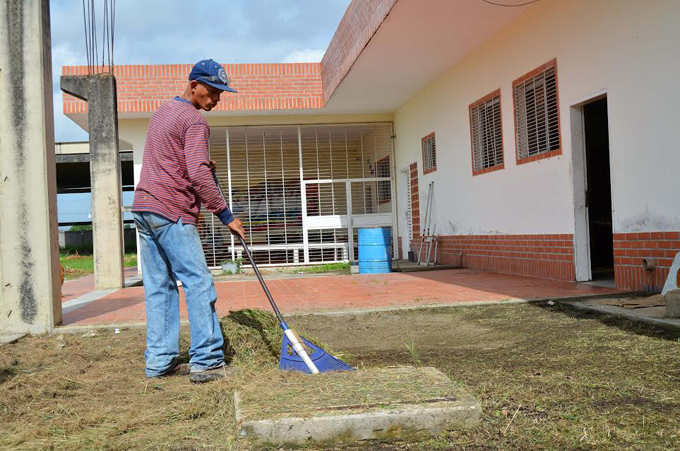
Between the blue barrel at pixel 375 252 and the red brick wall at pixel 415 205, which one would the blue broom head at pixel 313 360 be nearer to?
the blue barrel at pixel 375 252

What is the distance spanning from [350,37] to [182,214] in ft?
27.5

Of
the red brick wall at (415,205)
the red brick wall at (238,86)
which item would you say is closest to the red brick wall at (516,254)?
the red brick wall at (415,205)

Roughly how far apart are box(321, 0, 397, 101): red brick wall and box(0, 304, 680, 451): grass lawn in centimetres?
528

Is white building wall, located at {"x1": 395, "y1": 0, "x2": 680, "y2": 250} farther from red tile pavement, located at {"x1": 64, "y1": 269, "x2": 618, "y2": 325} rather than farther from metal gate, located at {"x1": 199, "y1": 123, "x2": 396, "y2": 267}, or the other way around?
metal gate, located at {"x1": 199, "y1": 123, "x2": 396, "y2": 267}

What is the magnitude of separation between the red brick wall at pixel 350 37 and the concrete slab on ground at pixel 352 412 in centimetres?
663

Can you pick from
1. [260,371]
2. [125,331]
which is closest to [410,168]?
[125,331]

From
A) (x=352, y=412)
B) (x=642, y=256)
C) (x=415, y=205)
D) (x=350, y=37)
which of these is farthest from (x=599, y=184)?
(x=352, y=412)

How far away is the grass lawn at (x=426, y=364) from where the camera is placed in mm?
2654

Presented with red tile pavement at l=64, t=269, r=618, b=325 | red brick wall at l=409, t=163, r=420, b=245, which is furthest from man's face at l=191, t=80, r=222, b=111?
red brick wall at l=409, t=163, r=420, b=245

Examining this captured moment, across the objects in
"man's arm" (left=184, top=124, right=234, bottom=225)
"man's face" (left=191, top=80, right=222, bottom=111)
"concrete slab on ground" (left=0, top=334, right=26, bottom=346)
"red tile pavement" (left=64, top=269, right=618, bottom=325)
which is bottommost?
"red tile pavement" (left=64, top=269, right=618, bottom=325)

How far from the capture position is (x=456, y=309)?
642 cm

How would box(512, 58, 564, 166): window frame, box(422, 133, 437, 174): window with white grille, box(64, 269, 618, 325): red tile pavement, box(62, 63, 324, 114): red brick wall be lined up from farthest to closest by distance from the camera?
box(62, 63, 324, 114): red brick wall
box(422, 133, 437, 174): window with white grille
box(512, 58, 564, 166): window frame
box(64, 269, 618, 325): red tile pavement

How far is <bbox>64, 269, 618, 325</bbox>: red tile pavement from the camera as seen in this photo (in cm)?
684

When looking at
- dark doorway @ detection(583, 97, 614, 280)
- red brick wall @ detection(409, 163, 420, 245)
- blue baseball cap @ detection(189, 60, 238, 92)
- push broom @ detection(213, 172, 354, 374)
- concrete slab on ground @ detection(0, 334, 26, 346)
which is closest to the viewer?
push broom @ detection(213, 172, 354, 374)
